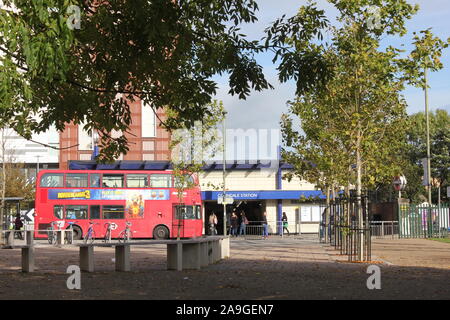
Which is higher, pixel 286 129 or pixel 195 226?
pixel 286 129

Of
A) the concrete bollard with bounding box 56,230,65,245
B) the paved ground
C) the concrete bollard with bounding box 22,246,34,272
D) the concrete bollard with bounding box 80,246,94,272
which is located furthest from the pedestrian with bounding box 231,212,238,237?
the concrete bollard with bounding box 22,246,34,272

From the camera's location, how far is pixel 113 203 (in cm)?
4103

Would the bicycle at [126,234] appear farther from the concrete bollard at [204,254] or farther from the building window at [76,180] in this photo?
the concrete bollard at [204,254]

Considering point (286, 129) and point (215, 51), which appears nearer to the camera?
point (215, 51)

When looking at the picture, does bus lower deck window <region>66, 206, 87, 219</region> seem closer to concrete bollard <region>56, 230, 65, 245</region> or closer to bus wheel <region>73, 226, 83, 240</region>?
bus wheel <region>73, 226, 83, 240</region>

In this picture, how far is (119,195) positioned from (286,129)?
11.4 m

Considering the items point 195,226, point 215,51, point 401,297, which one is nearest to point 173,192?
point 195,226

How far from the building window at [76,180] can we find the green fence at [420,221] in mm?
17560

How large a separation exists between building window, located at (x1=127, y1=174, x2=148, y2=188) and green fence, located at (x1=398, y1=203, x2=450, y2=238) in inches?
563

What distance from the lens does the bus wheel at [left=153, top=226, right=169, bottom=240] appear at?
41578 millimetres

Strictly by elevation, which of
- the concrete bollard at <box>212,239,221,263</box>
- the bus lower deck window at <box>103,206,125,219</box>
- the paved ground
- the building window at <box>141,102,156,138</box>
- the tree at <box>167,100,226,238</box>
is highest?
the building window at <box>141,102,156,138</box>

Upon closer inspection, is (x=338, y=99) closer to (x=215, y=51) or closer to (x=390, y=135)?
(x=390, y=135)

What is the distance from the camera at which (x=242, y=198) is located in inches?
2159

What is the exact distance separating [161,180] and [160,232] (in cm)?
292
